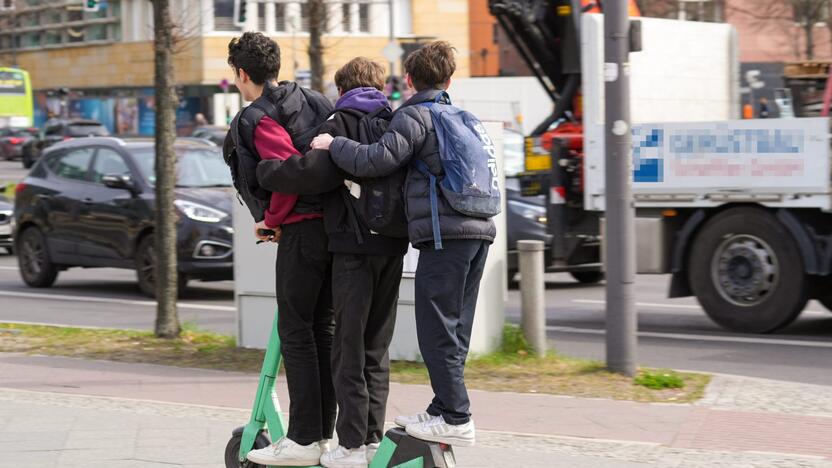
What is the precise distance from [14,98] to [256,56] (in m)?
54.7

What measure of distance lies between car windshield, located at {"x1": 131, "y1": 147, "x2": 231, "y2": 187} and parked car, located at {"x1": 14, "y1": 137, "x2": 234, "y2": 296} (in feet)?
0.04

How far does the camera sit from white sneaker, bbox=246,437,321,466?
516 centimetres

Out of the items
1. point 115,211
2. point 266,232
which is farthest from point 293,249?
point 115,211

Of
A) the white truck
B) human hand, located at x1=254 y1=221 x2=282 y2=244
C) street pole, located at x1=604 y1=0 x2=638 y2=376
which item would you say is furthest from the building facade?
human hand, located at x1=254 y1=221 x2=282 y2=244

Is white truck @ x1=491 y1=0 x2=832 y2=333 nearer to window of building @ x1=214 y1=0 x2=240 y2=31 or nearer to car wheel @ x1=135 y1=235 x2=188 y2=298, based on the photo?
car wheel @ x1=135 y1=235 x2=188 y2=298

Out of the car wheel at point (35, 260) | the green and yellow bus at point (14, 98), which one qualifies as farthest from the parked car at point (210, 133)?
the car wheel at point (35, 260)

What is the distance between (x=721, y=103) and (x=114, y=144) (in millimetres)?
6633

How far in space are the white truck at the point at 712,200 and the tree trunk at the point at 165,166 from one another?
3.46 metres

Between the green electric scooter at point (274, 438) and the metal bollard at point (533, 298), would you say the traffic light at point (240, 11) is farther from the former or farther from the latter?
the green electric scooter at point (274, 438)

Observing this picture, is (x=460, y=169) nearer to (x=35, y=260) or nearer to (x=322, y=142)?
(x=322, y=142)

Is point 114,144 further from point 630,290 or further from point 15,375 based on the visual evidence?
point 630,290

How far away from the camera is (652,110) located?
487 inches

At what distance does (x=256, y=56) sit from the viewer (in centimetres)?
517

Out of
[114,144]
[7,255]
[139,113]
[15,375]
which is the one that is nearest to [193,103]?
[139,113]
